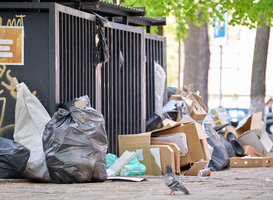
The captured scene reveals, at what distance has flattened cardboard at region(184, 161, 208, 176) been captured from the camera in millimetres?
6324

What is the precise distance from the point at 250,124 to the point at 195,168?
121 inches

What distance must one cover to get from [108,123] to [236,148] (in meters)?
2.75

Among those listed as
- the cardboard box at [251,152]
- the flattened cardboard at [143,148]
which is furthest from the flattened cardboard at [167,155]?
the cardboard box at [251,152]

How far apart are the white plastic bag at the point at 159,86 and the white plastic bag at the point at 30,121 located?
4021mm

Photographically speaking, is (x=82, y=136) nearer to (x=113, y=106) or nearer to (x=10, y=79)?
(x=10, y=79)

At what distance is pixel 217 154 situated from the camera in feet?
24.4

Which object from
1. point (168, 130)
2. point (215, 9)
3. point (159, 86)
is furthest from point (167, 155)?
point (215, 9)

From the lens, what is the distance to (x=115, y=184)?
5145mm

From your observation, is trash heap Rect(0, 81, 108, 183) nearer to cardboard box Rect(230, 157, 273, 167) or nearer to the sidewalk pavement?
the sidewalk pavement

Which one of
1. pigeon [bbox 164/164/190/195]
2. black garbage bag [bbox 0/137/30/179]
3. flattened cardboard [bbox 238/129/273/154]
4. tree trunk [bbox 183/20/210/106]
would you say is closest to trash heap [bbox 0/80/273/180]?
black garbage bag [bbox 0/137/30/179]

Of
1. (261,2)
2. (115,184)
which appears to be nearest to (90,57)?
(115,184)

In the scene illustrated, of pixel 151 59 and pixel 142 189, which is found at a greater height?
pixel 151 59

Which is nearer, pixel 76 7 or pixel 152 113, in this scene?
pixel 76 7

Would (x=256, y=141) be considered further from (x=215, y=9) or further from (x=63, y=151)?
(x=215, y=9)
